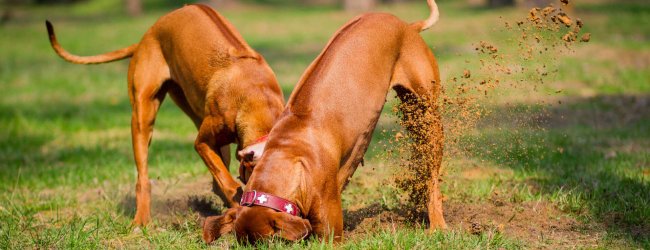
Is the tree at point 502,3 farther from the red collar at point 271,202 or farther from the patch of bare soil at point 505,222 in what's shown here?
the red collar at point 271,202

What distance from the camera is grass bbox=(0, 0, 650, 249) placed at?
5254 millimetres

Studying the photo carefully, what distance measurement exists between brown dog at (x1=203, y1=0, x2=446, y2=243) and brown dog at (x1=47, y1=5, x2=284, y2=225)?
586 millimetres

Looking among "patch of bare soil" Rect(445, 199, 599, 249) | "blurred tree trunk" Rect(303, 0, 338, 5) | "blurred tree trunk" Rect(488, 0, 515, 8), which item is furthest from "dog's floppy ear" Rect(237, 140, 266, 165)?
A: "blurred tree trunk" Rect(303, 0, 338, 5)

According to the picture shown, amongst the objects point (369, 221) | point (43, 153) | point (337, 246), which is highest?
point (337, 246)

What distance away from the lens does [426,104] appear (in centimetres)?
540

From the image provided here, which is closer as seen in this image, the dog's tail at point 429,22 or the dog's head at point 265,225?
the dog's head at point 265,225

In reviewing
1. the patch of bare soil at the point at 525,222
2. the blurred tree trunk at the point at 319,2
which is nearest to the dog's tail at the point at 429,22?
the patch of bare soil at the point at 525,222

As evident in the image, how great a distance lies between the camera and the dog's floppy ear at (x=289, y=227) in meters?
4.30

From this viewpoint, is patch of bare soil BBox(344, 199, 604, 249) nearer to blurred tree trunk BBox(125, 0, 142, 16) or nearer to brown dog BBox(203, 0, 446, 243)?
brown dog BBox(203, 0, 446, 243)

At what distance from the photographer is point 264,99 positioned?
5438mm

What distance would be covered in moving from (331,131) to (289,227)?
752mm

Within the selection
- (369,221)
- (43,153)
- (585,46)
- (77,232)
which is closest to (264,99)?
(369,221)

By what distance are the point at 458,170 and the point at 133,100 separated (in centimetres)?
284

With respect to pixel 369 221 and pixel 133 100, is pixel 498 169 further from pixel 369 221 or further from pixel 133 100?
pixel 133 100
